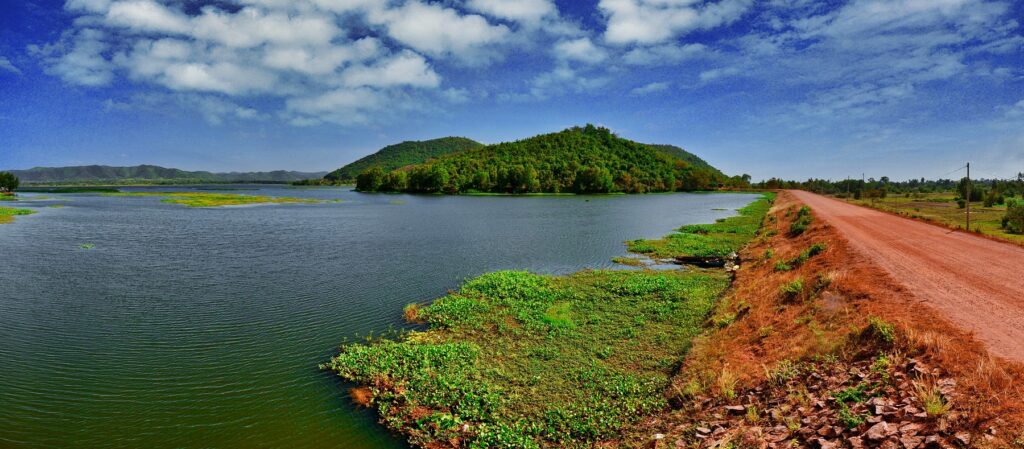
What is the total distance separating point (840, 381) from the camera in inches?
468

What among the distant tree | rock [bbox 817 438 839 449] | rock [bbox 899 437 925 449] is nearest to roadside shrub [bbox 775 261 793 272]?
rock [bbox 817 438 839 449]

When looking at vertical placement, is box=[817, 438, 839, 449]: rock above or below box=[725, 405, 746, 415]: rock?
above

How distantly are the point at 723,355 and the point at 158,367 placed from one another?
20.7 meters

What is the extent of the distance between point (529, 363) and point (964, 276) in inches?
771

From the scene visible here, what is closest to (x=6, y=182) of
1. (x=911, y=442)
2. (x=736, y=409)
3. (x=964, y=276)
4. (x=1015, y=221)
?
(x=736, y=409)

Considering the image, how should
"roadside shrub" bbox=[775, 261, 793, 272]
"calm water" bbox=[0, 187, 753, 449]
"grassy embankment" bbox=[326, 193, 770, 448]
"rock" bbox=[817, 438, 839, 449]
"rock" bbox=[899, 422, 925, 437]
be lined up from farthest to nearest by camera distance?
1. "roadside shrub" bbox=[775, 261, 793, 272]
2. "calm water" bbox=[0, 187, 753, 449]
3. "grassy embankment" bbox=[326, 193, 770, 448]
4. "rock" bbox=[817, 438, 839, 449]
5. "rock" bbox=[899, 422, 925, 437]

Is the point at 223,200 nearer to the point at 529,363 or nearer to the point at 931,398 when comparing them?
the point at 529,363

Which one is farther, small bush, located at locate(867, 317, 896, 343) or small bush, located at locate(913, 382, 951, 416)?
small bush, located at locate(867, 317, 896, 343)

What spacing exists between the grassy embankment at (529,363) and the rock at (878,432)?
5248mm

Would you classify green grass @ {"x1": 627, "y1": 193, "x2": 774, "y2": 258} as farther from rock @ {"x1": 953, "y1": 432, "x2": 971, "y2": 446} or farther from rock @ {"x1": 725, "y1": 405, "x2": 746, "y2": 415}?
rock @ {"x1": 953, "y1": 432, "x2": 971, "y2": 446}

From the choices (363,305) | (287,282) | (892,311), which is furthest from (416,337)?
(892,311)

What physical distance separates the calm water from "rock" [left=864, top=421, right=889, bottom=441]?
35.6ft

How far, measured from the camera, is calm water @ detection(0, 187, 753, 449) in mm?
13109

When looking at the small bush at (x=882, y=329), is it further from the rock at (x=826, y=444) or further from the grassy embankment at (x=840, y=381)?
the rock at (x=826, y=444)
